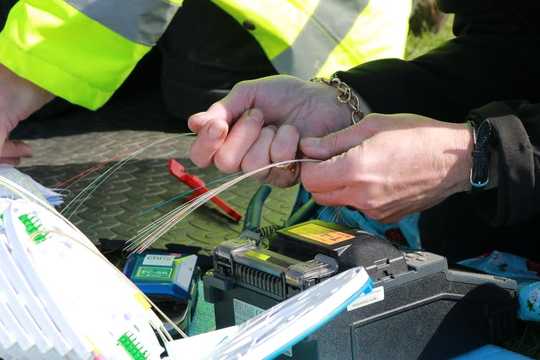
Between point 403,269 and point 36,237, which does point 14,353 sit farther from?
point 403,269

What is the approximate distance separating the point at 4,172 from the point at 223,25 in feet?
2.70

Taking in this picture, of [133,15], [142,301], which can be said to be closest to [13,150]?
[133,15]

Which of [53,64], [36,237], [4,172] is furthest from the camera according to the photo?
[53,64]

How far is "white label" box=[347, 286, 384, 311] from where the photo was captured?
1076mm

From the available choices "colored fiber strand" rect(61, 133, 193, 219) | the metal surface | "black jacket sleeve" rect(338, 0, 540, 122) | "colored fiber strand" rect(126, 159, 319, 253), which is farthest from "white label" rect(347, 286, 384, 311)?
"colored fiber strand" rect(61, 133, 193, 219)

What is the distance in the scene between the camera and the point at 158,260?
1.42 metres

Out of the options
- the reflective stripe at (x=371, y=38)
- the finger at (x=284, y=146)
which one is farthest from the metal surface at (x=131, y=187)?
the finger at (x=284, y=146)

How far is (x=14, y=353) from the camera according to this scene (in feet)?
3.08

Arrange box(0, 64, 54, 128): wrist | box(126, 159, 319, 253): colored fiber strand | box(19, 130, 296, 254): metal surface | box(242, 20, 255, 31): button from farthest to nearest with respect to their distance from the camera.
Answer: box(242, 20, 255, 31): button, box(19, 130, 296, 254): metal surface, box(0, 64, 54, 128): wrist, box(126, 159, 319, 253): colored fiber strand

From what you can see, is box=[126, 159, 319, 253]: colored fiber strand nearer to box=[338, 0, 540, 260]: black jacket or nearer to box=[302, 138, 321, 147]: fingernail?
box=[302, 138, 321, 147]: fingernail

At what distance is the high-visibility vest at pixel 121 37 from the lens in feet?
5.17

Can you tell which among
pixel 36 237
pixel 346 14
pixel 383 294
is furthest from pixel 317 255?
pixel 346 14

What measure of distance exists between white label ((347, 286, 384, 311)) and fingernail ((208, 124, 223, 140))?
31 cm

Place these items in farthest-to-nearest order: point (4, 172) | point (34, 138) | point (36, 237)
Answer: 1. point (34, 138)
2. point (4, 172)
3. point (36, 237)
